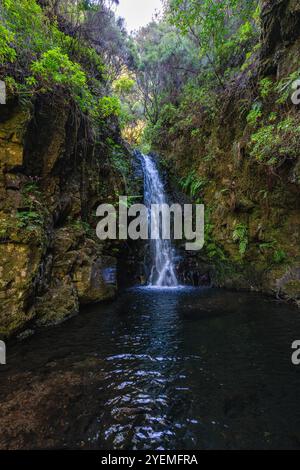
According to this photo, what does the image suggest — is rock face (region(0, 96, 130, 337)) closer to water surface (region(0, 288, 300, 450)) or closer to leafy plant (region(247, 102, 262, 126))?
water surface (region(0, 288, 300, 450))

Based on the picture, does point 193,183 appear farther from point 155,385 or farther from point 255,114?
point 155,385

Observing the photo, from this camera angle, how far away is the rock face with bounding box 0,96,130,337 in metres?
4.59

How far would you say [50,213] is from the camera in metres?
6.07

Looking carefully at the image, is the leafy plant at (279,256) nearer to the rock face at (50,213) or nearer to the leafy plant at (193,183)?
the leafy plant at (193,183)

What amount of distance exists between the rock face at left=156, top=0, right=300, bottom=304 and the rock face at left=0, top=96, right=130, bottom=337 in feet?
12.6

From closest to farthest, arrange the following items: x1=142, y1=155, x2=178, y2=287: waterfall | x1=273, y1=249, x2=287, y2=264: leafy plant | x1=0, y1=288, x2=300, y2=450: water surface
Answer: x1=0, y1=288, x2=300, y2=450: water surface
x1=273, y1=249, x2=287, y2=264: leafy plant
x1=142, y1=155, x2=178, y2=287: waterfall

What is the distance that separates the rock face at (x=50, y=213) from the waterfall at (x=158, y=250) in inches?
91.4

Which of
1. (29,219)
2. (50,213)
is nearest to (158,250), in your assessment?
(50,213)

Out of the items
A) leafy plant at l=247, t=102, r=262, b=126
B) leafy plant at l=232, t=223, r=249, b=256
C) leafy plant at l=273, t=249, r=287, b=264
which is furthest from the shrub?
leafy plant at l=273, t=249, r=287, b=264

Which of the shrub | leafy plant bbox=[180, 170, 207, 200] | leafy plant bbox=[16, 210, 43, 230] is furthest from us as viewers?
leafy plant bbox=[180, 170, 207, 200]

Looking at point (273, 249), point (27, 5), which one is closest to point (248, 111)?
point (273, 249)

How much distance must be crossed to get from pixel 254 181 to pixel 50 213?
631 cm

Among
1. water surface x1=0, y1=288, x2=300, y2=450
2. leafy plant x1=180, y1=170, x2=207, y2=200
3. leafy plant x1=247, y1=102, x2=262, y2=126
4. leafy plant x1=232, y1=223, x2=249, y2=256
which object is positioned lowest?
water surface x1=0, y1=288, x2=300, y2=450
